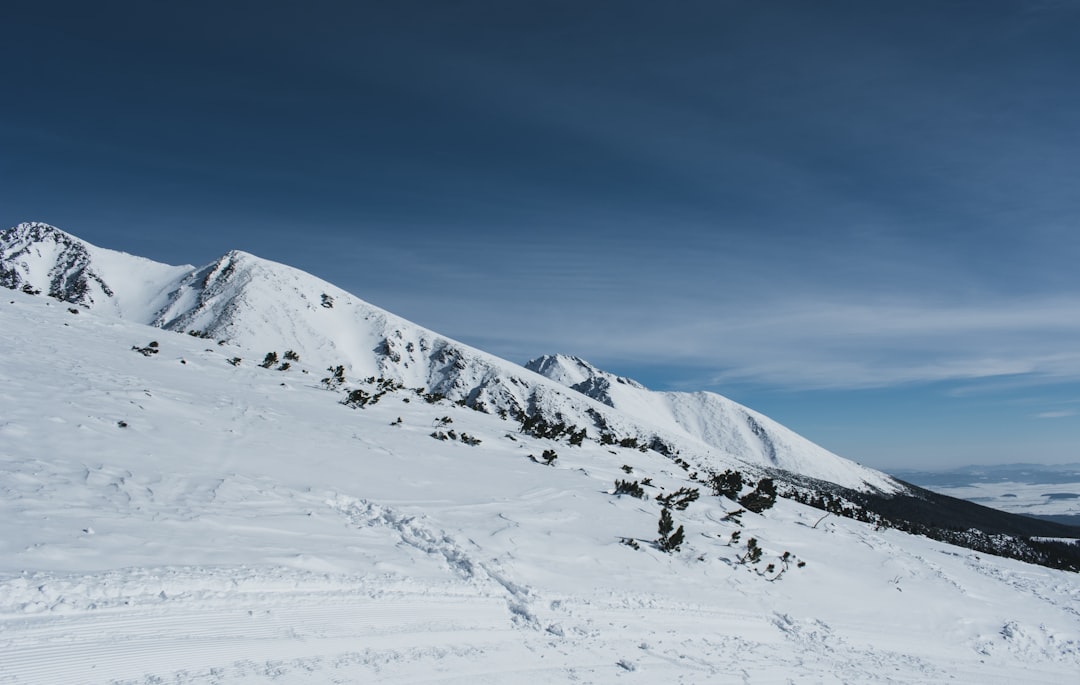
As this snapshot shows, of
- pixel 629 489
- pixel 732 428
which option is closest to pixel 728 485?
pixel 629 489

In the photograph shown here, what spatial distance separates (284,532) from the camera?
9.44 metres

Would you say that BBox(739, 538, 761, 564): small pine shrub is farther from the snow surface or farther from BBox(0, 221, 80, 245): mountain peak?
BBox(0, 221, 80, 245): mountain peak

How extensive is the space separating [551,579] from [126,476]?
774 centimetres

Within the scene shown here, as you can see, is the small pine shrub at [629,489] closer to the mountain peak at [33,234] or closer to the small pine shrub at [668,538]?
the small pine shrub at [668,538]

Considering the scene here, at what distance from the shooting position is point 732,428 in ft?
506

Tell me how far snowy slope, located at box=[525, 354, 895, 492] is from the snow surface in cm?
10793

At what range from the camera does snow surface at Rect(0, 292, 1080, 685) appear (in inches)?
259

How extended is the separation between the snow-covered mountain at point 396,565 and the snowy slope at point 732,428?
107 meters

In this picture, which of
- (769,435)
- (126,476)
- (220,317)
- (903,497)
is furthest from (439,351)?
(126,476)

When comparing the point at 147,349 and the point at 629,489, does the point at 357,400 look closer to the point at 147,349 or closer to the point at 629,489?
the point at 147,349

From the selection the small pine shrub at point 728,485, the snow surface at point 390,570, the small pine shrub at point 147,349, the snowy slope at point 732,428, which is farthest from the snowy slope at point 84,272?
the small pine shrub at point 728,485

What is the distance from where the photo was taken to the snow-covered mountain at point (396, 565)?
→ 260 inches

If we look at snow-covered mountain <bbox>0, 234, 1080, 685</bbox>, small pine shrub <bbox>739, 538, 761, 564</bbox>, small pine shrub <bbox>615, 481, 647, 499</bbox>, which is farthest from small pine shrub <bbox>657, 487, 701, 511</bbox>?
small pine shrub <bbox>739, 538, 761, 564</bbox>

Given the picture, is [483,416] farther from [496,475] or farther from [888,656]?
[888,656]
